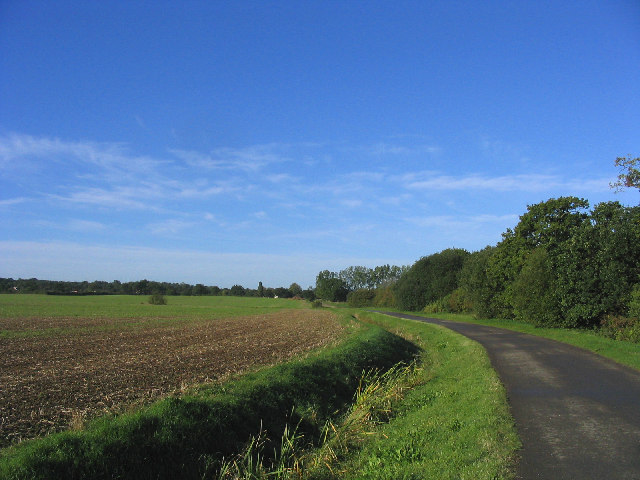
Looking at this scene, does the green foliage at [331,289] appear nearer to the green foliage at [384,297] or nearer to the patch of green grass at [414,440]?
the green foliage at [384,297]

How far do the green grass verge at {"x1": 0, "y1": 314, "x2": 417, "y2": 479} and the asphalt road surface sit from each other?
524 cm

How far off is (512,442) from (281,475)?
4163mm

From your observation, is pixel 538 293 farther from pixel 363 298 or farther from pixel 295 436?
pixel 363 298

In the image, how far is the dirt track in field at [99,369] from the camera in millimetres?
9945

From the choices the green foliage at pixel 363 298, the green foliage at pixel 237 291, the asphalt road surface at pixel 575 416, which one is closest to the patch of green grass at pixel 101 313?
the asphalt road surface at pixel 575 416

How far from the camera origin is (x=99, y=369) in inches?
622

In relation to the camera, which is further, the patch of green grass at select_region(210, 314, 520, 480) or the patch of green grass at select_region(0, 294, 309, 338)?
the patch of green grass at select_region(0, 294, 309, 338)

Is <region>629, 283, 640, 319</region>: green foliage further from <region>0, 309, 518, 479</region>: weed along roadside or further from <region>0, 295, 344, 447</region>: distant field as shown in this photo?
<region>0, 295, 344, 447</region>: distant field

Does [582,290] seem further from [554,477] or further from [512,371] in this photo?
[554,477]

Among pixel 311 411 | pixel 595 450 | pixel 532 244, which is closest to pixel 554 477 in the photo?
pixel 595 450

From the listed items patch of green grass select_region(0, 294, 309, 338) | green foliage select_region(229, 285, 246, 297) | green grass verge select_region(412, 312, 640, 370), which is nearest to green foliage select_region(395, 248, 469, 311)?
patch of green grass select_region(0, 294, 309, 338)

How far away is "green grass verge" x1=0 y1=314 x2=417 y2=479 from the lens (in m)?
6.96

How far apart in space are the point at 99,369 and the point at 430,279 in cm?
6155

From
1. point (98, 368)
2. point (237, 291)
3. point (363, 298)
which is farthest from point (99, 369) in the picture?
point (237, 291)
